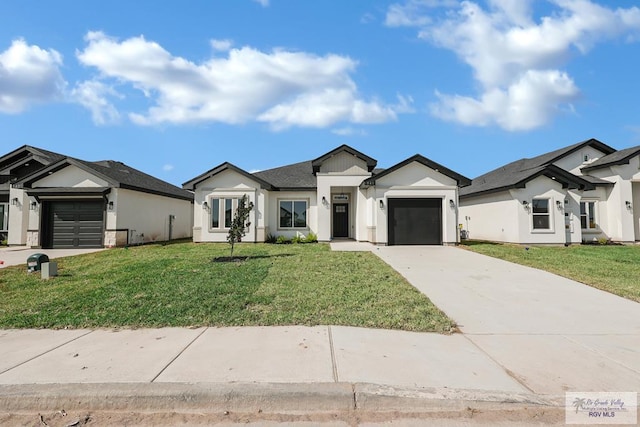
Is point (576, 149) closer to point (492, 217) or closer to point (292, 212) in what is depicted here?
point (492, 217)

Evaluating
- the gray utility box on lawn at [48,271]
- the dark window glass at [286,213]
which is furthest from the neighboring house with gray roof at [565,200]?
the gray utility box on lawn at [48,271]

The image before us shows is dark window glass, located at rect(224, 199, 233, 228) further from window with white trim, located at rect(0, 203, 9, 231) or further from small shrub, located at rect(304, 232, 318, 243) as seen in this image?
window with white trim, located at rect(0, 203, 9, 231)

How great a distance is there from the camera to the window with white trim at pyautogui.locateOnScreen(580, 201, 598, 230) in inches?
772

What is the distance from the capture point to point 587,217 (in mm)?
19625

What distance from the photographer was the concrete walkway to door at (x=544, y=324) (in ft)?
11.9

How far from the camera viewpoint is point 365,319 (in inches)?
207

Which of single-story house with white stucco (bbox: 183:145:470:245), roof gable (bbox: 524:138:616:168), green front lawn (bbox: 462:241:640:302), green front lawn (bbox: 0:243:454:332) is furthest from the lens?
roof gable (bbox: 524:138:616:168)

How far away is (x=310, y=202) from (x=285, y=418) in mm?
16750

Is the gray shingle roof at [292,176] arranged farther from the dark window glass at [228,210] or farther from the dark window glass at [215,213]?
the dark window glass at [215,213]

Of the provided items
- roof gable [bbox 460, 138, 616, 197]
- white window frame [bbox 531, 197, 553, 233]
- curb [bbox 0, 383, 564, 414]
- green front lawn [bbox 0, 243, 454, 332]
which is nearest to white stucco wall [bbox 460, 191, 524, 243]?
roof gable [bbox 460, 138, 616, 197]

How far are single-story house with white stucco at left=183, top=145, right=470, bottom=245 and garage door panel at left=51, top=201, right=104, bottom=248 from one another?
465 centimetres

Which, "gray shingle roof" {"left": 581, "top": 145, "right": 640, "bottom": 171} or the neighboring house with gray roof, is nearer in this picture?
the neighboring house with gray roof

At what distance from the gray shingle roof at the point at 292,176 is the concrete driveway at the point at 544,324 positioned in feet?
35.6

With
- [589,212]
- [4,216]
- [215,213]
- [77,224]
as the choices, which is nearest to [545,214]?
[589,212]
